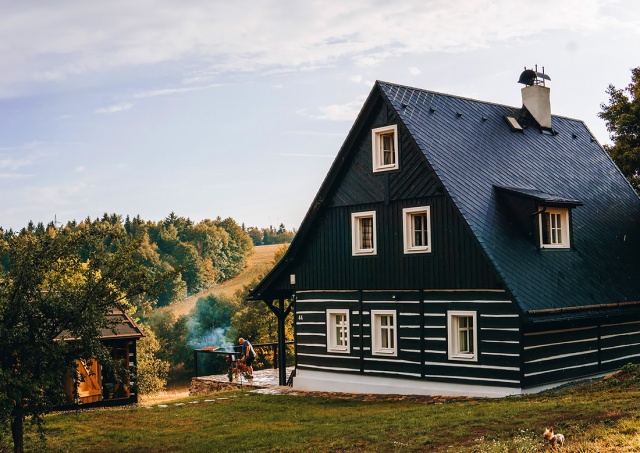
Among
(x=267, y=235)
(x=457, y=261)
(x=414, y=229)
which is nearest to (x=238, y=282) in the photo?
(x=267, y=235)

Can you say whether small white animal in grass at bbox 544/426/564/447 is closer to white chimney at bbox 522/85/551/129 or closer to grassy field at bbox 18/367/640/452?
grassy field at bbox 18/367/640/452

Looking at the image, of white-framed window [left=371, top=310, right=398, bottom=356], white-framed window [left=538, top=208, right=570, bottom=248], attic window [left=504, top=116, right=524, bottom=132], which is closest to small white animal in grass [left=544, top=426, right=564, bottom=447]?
white-framed window [left=538, top=208, right=570, bottom=248]

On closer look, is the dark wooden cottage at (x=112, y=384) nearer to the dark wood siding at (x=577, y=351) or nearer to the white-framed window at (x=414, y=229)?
the white-framed window at (x=414, y=229)

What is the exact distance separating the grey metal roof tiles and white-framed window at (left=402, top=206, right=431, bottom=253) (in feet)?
4.91

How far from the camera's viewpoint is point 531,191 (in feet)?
66.6

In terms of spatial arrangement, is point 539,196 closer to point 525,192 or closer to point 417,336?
point 525,192

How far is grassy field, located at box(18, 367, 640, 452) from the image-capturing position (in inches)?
434

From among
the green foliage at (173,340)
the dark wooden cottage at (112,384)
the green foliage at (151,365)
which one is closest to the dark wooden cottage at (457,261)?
the dark wooden cottage at (112,384)

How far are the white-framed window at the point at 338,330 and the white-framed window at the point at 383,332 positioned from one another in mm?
1031

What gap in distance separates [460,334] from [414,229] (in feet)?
10.2

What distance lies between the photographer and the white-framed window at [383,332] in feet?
67.6

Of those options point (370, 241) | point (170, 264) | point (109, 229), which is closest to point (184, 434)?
point (109, 229)

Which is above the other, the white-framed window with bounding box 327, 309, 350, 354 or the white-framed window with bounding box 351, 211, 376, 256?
the white-framed window with bounding box 351, 211, 376, 256

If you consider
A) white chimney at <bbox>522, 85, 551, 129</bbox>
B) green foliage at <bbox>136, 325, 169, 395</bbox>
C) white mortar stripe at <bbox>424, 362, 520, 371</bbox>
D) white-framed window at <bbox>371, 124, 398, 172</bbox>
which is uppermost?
white chimney at <bbox>522, 85, 551, 129</bbox>
